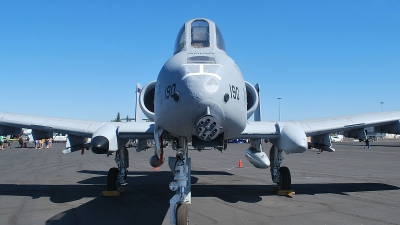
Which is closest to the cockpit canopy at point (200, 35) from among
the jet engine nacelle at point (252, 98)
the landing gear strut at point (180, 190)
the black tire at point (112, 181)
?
the jet engine nacelle at point (252, 98)

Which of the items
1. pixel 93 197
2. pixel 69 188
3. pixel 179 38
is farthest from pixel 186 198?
pixel 69 188

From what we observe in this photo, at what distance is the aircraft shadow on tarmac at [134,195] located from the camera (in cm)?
772

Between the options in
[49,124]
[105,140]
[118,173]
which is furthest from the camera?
[118,173]

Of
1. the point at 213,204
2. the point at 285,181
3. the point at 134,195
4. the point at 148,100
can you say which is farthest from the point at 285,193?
the point at 148,100

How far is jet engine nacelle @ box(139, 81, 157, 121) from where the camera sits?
29.2ft

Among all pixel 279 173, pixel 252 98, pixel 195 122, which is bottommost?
pixel 279 173

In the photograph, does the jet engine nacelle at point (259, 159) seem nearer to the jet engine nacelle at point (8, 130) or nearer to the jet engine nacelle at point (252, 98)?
the jet engine nacelle at point (252, 98)

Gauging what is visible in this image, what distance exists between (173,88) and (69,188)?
27.4 ft

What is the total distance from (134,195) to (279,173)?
4.65 meters

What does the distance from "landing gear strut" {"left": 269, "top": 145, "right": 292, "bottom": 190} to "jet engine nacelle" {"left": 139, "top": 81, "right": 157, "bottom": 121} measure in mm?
4461

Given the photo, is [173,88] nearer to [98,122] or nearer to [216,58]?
[216,58]

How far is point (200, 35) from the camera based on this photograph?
725 centimetres

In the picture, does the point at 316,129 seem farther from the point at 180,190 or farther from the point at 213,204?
the point at 180,190

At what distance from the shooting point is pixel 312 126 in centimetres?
1042
